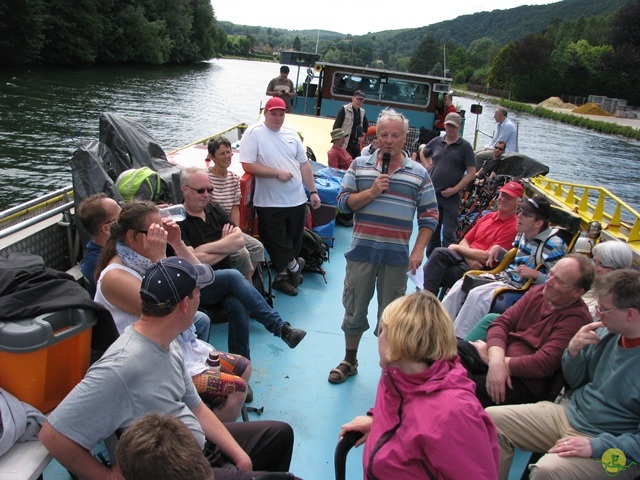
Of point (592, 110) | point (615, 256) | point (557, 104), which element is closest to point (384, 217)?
point (615, 256)

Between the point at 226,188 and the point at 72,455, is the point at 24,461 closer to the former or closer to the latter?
the point at 72,455

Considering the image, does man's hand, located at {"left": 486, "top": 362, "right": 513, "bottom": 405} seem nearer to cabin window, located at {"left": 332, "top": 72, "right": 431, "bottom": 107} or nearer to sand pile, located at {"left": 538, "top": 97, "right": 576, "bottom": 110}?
cabin window, located at {"left": 332, "top": 72, "right": 431, "bottom": 107}

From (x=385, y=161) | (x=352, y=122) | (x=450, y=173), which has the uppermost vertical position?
(x=385, y=161)

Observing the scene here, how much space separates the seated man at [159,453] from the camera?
4.02 feet

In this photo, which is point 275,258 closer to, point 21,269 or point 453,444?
point 21,269

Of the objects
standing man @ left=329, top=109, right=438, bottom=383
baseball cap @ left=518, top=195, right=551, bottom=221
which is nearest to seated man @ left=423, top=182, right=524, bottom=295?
baseball cap @ left=518, top=195, right=551, bottom=221

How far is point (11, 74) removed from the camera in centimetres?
2831

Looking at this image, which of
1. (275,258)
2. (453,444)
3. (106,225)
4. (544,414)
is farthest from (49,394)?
(275,258)

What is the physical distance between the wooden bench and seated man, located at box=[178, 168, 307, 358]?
1.57 m

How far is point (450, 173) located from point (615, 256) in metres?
2.59

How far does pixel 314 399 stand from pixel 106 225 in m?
1.51

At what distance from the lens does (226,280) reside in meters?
3.25

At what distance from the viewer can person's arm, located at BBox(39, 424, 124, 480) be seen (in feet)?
5.19

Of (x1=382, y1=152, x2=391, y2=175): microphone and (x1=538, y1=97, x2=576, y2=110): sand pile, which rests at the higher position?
(x1=382, y1=152, x2=391, y2=175): microphone
